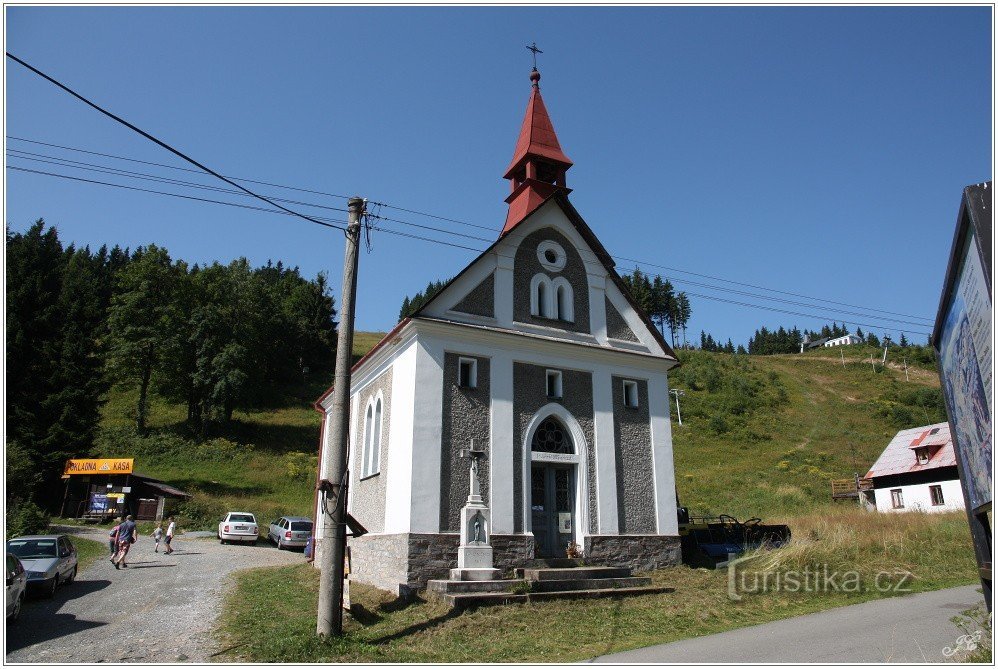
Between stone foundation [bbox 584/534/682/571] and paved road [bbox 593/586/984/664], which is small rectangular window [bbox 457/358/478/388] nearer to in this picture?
stone foundation [bbox 584/534/682/571]

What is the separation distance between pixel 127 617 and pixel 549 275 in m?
12.9

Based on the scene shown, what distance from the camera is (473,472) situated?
14.7 m

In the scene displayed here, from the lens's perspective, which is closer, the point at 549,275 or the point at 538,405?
the point at 538,405

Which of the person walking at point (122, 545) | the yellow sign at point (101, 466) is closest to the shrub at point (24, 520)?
the person walking at point (122, 545)

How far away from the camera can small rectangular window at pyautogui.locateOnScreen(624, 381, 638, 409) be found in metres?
18.3

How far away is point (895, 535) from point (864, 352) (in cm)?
9832

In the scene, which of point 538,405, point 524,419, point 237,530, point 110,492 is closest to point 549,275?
point 538,405

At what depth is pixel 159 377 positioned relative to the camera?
5228 centimetres

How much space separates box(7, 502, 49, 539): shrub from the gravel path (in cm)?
487

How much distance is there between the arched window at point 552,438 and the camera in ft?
55.1

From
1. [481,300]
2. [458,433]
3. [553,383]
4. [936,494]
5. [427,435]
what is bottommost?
[936,494]

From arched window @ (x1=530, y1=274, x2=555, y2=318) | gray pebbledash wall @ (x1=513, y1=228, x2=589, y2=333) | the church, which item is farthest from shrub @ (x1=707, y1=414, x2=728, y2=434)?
arched window @ (x1=530, y1=274, x2=555, y2=318)

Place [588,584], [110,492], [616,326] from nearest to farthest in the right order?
[588,584]
[616,326]
[110,492]

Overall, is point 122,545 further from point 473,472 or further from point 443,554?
point 473,472
